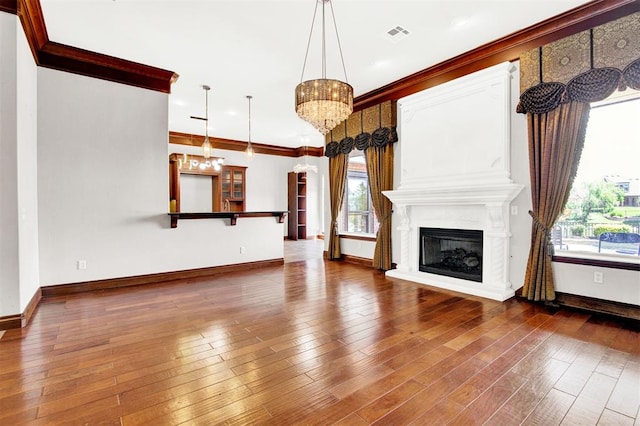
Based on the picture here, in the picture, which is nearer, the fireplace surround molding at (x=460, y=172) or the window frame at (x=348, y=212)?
the fireplace surround molding at (x=460, y=172)

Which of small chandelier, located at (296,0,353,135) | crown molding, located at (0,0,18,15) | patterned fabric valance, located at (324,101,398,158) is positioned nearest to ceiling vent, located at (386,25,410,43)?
small chandelier, located at (296,0,353,135)

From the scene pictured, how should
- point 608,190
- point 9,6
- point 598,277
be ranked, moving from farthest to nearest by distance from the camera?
1. point 608,190
2. point 598,277
3. point 9,6

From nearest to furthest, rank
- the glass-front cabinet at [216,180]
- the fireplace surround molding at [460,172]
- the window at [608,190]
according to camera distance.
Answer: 1. the window at [608,190]
2. the fireplace surround molding at [460,172]
3. the glass-front cabinet at [216,180]

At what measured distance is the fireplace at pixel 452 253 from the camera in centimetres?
456

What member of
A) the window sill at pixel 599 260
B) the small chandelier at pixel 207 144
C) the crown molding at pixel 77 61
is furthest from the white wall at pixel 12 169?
the window sill at pixel 599 260

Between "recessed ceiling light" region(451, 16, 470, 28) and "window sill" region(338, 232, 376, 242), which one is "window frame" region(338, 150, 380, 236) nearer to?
"window sill" region(338, 232, 376, 242)

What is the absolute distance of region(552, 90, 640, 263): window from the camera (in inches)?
133

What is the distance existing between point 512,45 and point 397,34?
58.7 inches

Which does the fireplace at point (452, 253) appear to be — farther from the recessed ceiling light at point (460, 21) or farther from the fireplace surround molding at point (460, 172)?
the recessed ceiling light at point (460, 21)

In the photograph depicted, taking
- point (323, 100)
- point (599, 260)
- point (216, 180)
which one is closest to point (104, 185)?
point (323, 100)

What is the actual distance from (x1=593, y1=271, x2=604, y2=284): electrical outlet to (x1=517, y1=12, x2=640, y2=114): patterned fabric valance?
1.87 metres

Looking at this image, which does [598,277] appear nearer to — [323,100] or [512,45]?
[512,45]

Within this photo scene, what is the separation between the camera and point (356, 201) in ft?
23.0

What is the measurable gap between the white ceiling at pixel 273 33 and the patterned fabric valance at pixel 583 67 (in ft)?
1.31
